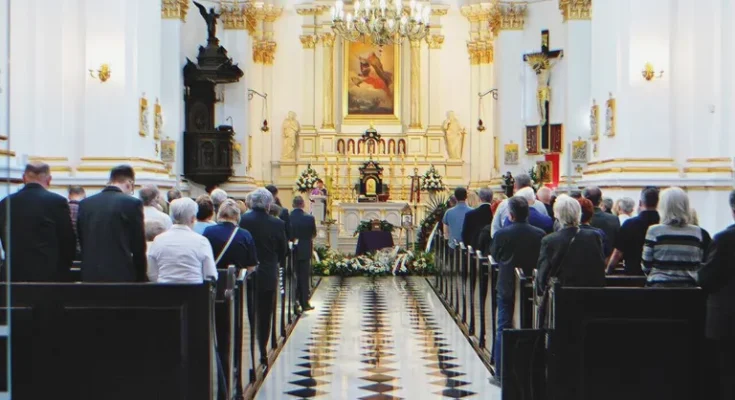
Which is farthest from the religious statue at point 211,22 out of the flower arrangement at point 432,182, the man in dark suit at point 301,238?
the man in dark suit at point 301,238

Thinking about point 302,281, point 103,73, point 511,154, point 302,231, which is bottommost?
point 302,281

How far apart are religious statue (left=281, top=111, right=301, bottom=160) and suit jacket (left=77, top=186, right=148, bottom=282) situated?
2156 centimetres

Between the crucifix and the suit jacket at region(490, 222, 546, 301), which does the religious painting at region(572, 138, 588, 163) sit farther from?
the suit jacket at region(490, 222, 546, 301)

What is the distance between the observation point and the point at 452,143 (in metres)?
29.5

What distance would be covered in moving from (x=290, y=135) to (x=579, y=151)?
937cm

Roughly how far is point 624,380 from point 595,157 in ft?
34.7

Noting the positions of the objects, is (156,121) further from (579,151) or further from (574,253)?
(574,253)

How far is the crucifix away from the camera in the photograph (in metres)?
24.8

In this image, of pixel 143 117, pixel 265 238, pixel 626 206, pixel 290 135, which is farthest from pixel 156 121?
pixel 290 135

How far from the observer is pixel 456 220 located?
602 inches

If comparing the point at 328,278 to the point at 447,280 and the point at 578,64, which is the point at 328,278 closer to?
the point at 447,280

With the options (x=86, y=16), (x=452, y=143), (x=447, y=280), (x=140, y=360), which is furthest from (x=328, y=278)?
(x=140, y=360)

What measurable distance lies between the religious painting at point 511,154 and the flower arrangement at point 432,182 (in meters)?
1.90

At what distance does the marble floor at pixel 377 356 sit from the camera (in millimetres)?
9570
